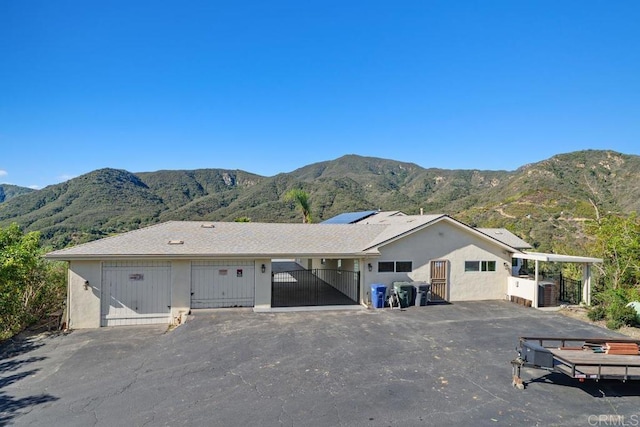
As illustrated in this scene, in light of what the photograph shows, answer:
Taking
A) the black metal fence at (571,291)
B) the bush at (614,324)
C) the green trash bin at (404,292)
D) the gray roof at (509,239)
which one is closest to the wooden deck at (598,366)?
the bush at (614,324)

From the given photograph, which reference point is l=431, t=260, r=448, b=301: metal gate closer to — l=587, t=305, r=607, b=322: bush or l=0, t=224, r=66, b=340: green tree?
l=587, t=305, r=607, b=322: bush

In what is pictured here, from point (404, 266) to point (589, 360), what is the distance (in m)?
8.45

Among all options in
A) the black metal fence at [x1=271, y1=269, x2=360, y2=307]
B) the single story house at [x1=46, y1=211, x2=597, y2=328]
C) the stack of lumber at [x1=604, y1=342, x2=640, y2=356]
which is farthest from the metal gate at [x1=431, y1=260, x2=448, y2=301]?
the stack of lumber at [x1=604, y1=342, x2=640, y2=356]

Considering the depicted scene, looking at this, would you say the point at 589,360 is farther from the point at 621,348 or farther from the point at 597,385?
the point at 621,348

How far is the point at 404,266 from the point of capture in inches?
615

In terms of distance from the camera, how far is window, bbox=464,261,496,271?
16.3 meters

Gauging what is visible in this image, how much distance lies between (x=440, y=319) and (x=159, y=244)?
36.0ft

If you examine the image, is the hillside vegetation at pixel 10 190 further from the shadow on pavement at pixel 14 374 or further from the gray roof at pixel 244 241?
the shadow on pavement at pixel 14 374

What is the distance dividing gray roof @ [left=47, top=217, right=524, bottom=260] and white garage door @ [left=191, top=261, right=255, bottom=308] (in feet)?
2.23

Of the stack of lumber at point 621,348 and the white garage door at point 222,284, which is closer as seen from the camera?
the stack of lumber at point 621,348

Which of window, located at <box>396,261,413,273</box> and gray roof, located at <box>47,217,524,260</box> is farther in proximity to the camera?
window, located at <box>396,261,413,273</box>

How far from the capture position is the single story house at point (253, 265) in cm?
1259

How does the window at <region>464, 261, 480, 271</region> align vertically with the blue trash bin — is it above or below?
above

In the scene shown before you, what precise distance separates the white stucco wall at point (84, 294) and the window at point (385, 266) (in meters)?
10.8
